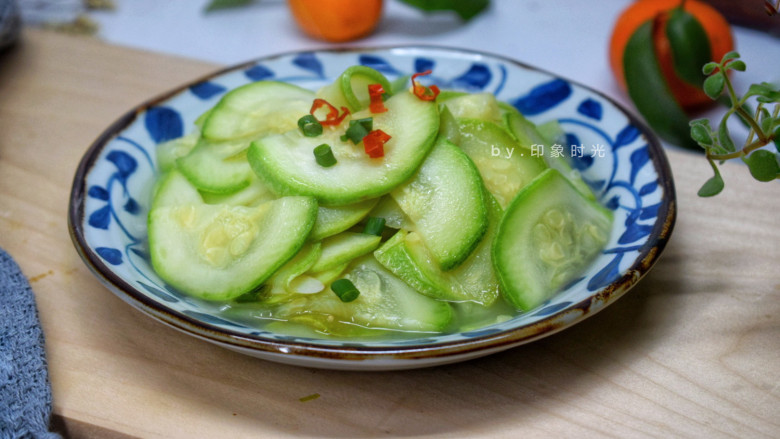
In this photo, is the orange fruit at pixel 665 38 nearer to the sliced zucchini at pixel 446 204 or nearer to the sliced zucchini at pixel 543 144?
the sliced zucchini at pixel 543 144

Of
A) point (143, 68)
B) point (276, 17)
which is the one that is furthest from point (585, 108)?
point (276, 17)

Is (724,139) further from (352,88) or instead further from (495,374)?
(352,88)

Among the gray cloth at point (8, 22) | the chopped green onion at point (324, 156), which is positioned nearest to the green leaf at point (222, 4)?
the gray cloth at point (8, 22)

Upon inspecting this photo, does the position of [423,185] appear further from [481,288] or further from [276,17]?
[276,17]

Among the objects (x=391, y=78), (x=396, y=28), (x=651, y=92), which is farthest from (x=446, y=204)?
(x=396, y=28)

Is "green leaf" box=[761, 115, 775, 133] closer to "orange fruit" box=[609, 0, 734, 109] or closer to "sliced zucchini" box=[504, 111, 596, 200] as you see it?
"sliced zucchini" box=[504, 111, 596, 200]

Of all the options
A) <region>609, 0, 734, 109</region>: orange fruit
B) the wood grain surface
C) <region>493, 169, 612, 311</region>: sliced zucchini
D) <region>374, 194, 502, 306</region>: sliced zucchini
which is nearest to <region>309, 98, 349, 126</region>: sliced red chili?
<region>374, 194, 502, 306</region>: sliced zucchini
